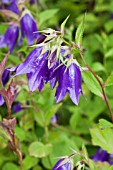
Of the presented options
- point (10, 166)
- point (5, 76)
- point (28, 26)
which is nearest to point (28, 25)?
point (28, 26)

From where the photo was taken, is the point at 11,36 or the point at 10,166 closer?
the point at 10,166

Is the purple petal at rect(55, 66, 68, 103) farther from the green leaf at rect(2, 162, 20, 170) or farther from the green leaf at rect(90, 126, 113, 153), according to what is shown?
the green leaf at rect(2, 162, 20, 170)

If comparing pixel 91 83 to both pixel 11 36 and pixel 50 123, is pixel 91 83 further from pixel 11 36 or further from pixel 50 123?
pixel 50 123

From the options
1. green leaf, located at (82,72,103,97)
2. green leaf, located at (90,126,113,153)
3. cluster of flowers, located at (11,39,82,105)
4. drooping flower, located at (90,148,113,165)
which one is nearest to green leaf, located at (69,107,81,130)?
drooping flower, located at (90,148,113,165)

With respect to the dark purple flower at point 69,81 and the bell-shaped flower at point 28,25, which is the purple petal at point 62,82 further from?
the bell-shaped flower at point 28,25

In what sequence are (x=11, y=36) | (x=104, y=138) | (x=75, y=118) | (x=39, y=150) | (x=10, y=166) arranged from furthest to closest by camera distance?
(x=75, y=118), (x=11, y=36), (x=10, y=166), (x=39, y=150), (x=104, y=138)

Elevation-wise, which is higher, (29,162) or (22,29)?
(22,29)
